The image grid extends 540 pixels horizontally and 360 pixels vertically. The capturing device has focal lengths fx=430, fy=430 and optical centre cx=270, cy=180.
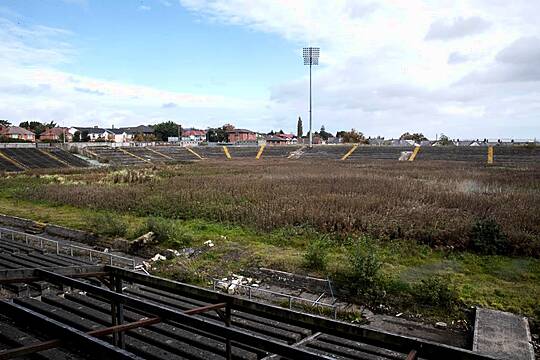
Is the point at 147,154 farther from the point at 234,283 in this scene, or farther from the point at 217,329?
the point at 217,329

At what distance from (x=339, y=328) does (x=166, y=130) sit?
122m

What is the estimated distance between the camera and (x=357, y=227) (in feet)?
56.1

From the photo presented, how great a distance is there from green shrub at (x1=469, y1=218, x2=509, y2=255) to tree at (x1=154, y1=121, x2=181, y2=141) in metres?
111

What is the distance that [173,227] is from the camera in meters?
16.5

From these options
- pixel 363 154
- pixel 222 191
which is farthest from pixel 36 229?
pixel 363 154

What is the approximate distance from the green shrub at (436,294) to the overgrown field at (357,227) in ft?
0.09

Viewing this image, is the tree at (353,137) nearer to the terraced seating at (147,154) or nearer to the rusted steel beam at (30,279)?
the terraced seating at (147,154)

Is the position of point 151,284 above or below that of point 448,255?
above

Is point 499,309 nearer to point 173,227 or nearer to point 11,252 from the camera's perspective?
point 173,227

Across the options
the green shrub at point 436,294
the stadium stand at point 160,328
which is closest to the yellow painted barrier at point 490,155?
the green shrub at point 436,294

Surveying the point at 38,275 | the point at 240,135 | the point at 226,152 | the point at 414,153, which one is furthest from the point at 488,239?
the point at 240,135

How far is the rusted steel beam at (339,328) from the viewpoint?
3.16m

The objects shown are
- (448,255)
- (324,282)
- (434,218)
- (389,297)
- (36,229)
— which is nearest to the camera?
(389,297)

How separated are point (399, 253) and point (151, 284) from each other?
36.8ft
